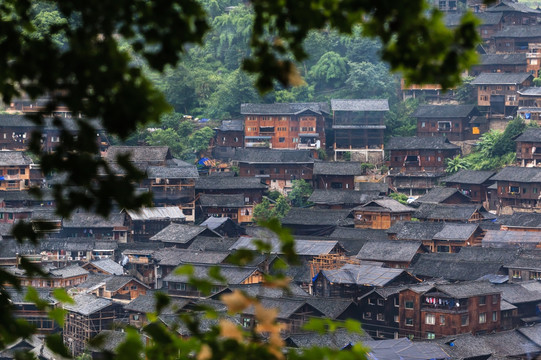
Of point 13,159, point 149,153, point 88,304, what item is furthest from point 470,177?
point 13,159

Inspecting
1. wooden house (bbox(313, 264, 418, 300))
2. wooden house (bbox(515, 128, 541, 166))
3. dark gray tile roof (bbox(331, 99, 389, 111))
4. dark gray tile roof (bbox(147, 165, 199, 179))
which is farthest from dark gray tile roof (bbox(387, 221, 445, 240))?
dark gray tile roof (bbox(147, 165, 199, 179))

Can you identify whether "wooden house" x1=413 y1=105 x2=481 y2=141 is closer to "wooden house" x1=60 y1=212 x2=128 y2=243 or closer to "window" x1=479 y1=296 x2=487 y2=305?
"wooden house" x1=60 y1=212 x2=128 y2=243

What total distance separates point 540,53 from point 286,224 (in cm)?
1723

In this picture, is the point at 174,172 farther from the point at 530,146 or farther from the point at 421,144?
the point at 530,146

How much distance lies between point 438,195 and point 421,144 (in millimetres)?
3887

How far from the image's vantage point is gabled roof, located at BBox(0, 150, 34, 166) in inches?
1667

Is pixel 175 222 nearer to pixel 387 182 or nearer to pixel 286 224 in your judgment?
pixel 286 224

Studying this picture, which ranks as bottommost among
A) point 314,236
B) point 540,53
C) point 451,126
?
point 314,236

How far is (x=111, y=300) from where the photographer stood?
33.7m

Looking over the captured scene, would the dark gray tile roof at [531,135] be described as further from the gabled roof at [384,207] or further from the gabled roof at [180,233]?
the gabled roof at [180,233]

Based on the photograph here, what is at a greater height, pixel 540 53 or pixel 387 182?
pixel 540 53

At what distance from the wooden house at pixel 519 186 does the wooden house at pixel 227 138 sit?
13.8 m

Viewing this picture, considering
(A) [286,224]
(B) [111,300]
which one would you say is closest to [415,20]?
(B) [111,300]

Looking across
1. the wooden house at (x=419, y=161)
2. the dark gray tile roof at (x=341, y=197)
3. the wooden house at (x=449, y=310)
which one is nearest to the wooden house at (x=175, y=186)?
the dark gray tile roof at (x=341, y=197)
